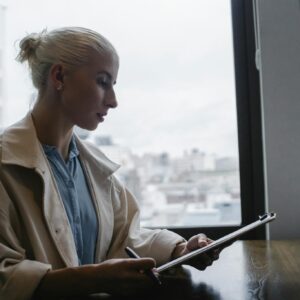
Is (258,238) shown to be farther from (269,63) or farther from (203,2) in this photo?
(203,2)

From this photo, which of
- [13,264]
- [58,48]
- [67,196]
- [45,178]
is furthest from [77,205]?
[58,48]

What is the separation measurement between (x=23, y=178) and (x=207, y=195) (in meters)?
0.95

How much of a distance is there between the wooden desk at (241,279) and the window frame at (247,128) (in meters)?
0.45

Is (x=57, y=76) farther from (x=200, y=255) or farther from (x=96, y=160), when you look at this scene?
(x=200, y=255)

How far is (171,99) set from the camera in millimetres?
1723

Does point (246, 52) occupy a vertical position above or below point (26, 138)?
above

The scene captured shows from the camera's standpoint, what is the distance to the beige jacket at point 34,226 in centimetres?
77

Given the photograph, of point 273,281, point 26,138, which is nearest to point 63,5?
point 26,138

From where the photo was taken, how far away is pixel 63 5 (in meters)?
1.72

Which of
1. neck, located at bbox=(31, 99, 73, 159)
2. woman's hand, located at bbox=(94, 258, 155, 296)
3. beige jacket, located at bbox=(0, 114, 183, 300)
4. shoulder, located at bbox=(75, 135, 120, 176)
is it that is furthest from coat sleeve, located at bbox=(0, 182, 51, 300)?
shoulder, located at bbox=(75, 135, 120, 176)

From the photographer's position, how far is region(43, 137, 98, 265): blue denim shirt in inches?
39.9

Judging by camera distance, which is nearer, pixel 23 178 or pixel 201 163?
pixel 23 178

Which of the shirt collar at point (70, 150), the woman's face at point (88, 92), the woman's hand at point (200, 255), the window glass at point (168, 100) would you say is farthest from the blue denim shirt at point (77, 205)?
the window glass at point (168, 100)

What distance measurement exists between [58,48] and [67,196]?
0.36 metres
